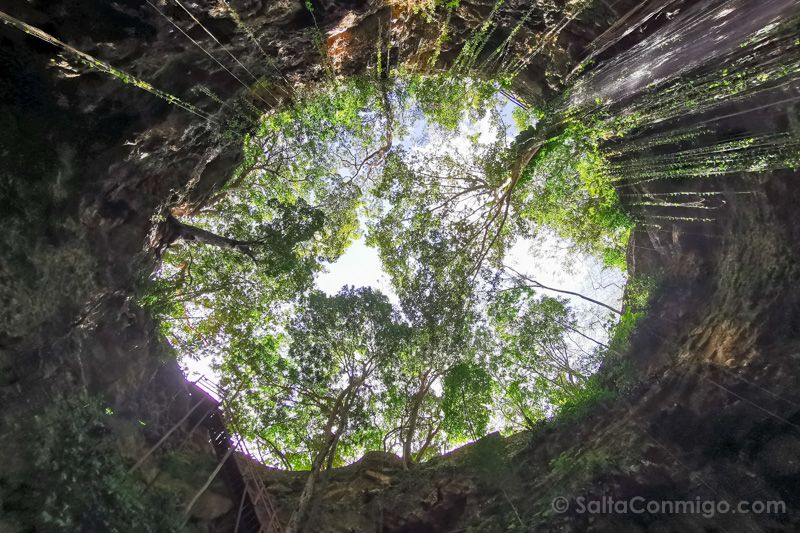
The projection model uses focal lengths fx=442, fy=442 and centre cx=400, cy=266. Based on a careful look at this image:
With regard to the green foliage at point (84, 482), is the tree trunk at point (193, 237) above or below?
above

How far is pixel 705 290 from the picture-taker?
9766mm

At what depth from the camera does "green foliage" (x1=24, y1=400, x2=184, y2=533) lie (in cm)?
505

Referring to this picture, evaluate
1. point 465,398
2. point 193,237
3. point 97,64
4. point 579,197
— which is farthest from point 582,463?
point 97,64

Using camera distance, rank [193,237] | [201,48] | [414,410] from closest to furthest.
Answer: [201,48] < [193,237] < [414,410]

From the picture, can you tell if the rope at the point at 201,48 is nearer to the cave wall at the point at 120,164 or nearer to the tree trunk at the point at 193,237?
the cave wall at the point at 120,164

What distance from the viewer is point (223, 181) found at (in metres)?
10.5

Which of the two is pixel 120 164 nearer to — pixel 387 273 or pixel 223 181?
pixel 223 181

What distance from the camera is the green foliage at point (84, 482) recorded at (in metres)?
5.05

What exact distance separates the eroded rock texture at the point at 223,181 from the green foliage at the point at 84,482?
24cm

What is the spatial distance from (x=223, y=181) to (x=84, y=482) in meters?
6.92

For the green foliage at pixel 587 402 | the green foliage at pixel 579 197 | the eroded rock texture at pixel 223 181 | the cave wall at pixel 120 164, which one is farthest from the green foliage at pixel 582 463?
the cave wall at pixel 120 164

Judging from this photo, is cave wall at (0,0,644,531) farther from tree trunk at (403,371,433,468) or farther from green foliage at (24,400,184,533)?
tree trunk at (403,371,433,468)

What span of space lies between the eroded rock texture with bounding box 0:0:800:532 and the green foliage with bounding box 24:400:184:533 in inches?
9.6

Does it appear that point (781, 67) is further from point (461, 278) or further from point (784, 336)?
point (461, 278)
